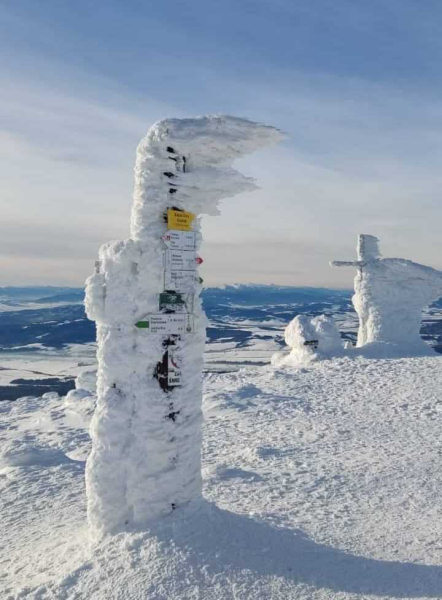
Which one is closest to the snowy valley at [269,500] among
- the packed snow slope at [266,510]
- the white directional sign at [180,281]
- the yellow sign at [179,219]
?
the packed snow slope at [266,510]

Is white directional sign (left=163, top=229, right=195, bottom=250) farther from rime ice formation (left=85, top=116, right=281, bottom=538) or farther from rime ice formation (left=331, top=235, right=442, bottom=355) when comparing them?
rime ice formation (left=331, top=235, right=442, bottom=355)

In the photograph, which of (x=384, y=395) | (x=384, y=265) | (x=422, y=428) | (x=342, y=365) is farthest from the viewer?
(x=384, y=265)

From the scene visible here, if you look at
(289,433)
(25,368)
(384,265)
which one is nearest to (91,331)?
(25,368)

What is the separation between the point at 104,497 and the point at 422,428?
30.1ft

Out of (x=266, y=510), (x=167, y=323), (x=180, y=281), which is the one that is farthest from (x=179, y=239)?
(x=266, y=510)

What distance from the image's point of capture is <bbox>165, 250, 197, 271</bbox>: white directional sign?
25.6 feet

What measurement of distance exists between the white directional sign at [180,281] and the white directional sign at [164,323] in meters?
0.39

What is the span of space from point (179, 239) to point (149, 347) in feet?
5.31

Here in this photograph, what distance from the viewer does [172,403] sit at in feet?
25.7

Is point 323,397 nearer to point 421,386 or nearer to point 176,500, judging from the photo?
point 421,386

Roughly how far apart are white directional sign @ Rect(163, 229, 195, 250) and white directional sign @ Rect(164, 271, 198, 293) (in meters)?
0.37

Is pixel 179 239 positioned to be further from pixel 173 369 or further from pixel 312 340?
pixel 312 340

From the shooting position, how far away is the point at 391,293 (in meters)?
24.9

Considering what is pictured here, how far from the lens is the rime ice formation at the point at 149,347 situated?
770cm
